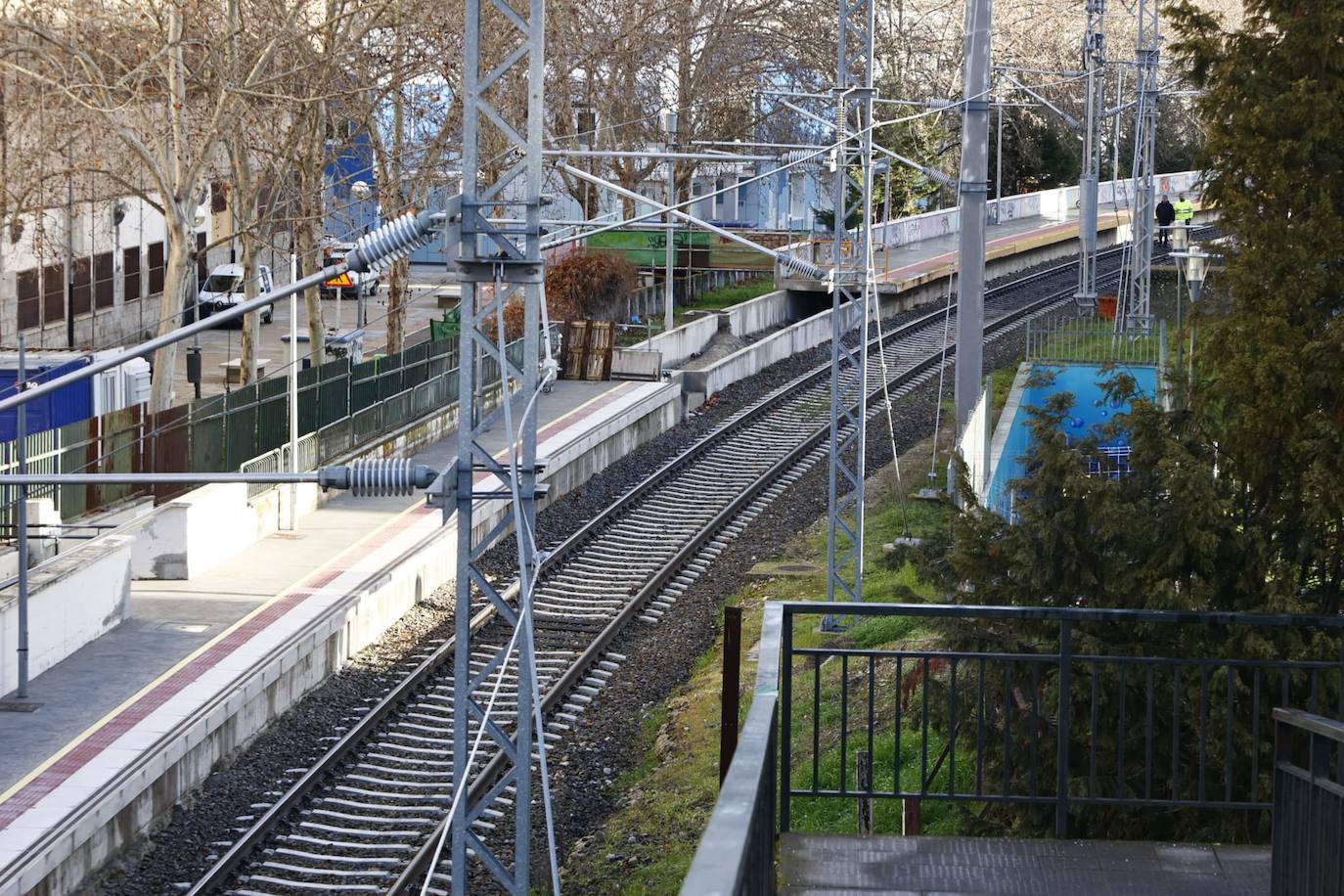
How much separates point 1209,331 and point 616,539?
561 inches

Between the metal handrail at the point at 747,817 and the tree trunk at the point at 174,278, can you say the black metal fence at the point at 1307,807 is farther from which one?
the tree trunk at the point at 174,278

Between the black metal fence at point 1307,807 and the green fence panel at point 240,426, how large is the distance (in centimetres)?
1792

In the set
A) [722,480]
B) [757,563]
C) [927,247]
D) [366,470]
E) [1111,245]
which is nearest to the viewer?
[366,470]

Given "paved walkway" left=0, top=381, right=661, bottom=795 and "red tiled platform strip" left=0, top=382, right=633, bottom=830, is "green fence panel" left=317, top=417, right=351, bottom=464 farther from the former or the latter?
"red tiled platform strip" left=0, top=382, right=633, bottom=830

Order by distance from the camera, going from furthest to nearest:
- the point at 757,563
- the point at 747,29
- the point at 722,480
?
1. the point at 747,29
2. the point at 722,480
3. the point at 757,563

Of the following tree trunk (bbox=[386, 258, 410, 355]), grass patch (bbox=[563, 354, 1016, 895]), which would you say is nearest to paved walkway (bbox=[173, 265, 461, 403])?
tree trunk (bbox=[386, 258, 410, 355])

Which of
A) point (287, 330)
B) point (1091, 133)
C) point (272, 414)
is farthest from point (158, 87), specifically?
point (287, 330)

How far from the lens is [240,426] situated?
22406 millimetres

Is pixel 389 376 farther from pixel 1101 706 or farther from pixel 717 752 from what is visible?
pixel 1101 706

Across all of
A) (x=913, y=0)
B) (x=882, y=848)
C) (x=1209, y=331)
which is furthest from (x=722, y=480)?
(x=913, y=0)

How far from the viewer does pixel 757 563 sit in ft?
70.3

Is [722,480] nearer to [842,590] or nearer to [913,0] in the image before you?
[842,590]

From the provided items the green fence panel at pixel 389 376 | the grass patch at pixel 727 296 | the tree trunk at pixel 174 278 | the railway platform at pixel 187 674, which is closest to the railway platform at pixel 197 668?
the railway platform at pixel 187 674

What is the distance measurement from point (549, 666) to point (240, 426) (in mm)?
6851
